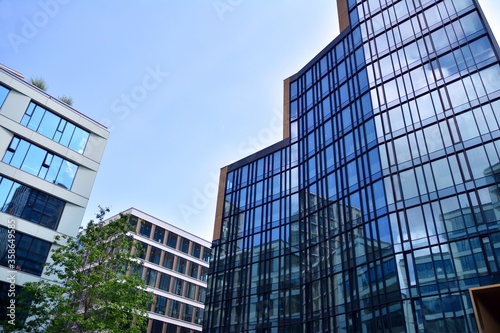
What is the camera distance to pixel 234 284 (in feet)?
143

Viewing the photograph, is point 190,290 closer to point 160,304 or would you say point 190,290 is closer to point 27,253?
point 160,304

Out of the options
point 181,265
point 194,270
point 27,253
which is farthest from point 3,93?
point 194,270

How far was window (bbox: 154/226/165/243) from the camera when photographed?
61.0 meters

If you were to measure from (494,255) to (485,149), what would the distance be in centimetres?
745

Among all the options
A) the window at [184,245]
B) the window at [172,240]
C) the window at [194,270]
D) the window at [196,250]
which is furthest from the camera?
the window at [196,250]

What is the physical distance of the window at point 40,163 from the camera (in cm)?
2567

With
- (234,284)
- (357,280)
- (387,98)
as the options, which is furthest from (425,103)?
(234,284)

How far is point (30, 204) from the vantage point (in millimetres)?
25422

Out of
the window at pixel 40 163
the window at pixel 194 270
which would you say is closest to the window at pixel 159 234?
the window at pixel 194 270

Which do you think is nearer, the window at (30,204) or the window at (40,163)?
the window at (30,204)

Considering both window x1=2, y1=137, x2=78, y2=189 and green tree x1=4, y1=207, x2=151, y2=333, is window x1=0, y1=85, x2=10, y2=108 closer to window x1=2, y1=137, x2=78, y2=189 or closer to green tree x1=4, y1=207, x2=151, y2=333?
window x1=2, y1=137, x2=78, y2=189

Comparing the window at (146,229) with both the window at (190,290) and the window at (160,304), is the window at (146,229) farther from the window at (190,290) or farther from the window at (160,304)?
the window at (190,290)

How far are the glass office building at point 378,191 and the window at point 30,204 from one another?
21.9 meters

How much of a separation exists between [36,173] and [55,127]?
12.7 ft
